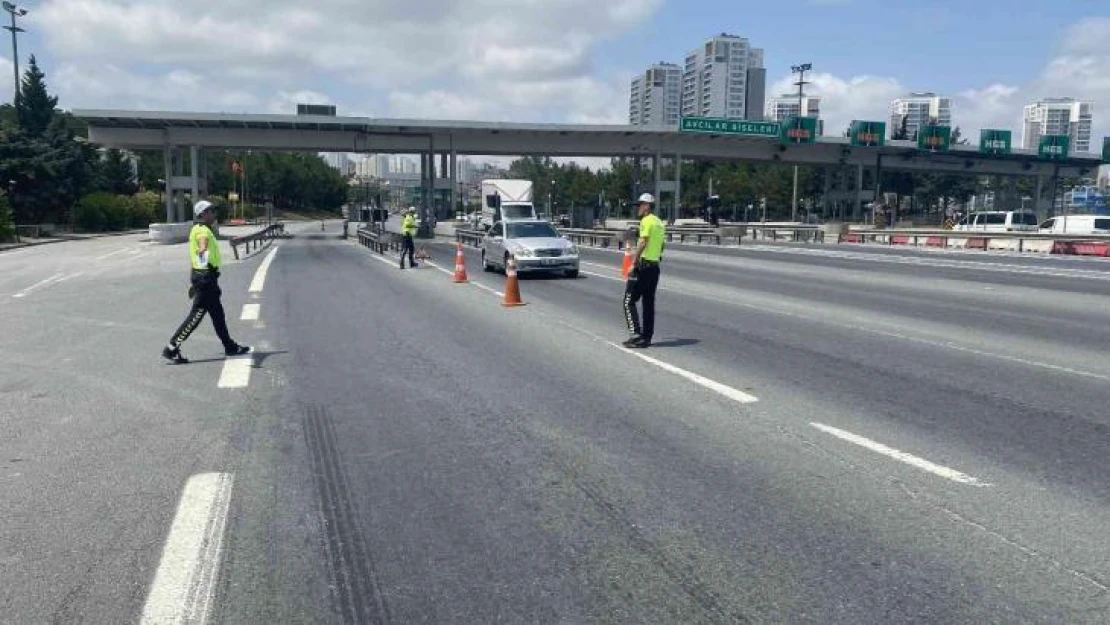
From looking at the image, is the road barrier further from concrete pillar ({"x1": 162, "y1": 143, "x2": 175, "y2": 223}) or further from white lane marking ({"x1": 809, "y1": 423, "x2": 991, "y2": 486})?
concrete pillar ({"x1": 162, "y1": 143, "x2": 175, "y2": 223})

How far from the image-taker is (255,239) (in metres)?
39.3

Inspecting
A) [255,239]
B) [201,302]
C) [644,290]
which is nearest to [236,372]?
[201,302]

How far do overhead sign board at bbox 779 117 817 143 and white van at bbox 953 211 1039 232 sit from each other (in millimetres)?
15852

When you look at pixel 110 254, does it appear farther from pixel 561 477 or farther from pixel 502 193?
pixel 561 477

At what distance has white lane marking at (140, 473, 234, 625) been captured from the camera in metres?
3.67

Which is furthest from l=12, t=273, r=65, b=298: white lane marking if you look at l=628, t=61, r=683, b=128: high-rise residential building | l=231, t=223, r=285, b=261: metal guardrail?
l=628, t=61, r=683, b=128: high-rise residential building

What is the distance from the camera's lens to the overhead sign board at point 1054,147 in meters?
77.4

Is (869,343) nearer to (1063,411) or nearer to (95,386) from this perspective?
(1063,411)

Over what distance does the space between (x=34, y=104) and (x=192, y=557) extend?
225ft

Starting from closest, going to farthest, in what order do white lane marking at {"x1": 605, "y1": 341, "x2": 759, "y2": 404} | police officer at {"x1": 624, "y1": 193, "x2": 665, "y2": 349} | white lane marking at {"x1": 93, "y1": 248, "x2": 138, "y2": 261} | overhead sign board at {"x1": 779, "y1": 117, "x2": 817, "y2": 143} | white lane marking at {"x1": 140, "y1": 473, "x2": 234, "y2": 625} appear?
white lane marking at {"x1": 140, "y1": 473, "x2": 234, "y2": 625} < white lane marking at {"x1": 605, "y1": 341, "x2": 759, "y2": 404} < police officer at {"x1": 624, "y1": 193, "x2": 665, "y2": 349} < white lane marking at {"x1": 93, "y1": 248, "x2": 138, "y2": 261} < overhead sign board at {"x1": 779, "y1": 117, "x2": 817, "y2": 143}

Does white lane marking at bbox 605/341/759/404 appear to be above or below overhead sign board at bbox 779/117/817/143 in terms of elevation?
below

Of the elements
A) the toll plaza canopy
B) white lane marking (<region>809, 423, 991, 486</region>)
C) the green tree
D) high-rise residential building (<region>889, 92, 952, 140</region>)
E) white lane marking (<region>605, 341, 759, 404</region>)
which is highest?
high-rise residential building (<region>889, 92, 952, 140</region>)

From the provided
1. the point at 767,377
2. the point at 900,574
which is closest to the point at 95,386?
the point at 767,377

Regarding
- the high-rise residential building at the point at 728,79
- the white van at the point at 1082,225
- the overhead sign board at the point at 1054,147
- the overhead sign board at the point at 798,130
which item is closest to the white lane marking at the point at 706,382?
the white van at the point at 1082,225
